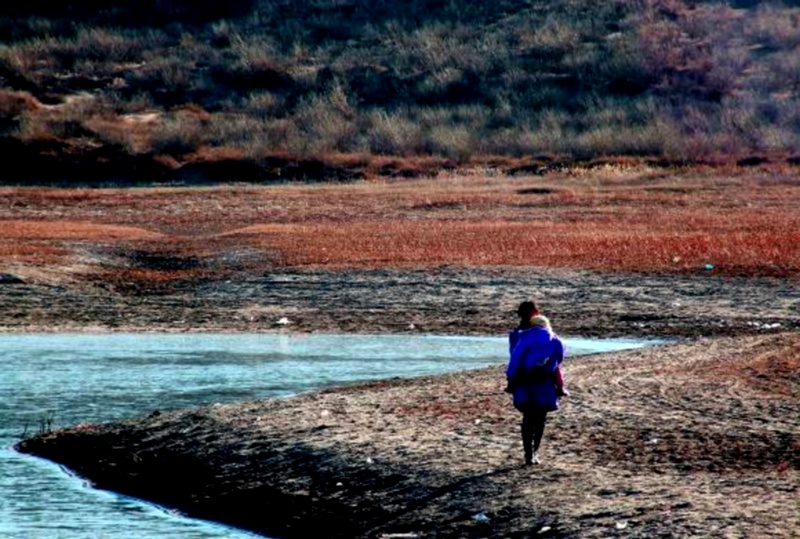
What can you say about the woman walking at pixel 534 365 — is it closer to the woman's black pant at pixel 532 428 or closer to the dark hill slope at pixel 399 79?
the woman's black pant at pixel 532 428

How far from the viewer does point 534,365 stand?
12.3 meters

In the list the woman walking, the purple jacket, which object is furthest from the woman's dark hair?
the purple jacket

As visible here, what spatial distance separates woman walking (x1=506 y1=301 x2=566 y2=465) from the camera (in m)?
12.2

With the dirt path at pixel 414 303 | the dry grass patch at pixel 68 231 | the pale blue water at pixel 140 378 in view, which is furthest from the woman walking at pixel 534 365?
the dry grass patch at pixel 68 231

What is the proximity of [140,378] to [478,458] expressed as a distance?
7453 mm

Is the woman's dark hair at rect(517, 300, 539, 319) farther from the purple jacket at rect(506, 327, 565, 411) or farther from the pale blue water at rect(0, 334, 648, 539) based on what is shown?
the pale blue water at rect(0, 334, 648, 539)

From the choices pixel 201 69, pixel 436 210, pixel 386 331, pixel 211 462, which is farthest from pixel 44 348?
pixel 201 69

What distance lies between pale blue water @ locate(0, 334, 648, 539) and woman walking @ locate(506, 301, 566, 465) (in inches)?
89.1

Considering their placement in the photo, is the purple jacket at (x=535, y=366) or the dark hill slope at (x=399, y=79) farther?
the dark hill slope at (x=399, y=79)

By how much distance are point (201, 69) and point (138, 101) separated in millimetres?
4997

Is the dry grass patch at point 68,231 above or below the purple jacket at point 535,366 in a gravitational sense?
below

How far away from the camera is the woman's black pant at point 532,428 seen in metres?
12.5

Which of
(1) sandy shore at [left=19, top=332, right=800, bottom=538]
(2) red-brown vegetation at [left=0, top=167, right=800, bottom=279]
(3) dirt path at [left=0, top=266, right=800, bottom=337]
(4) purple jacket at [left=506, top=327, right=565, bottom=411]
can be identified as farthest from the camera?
(2) red-brown vegetation at [left=0, top=167, right=800, bottom=279]

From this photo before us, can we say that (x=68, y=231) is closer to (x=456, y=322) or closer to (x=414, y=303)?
(x=414, y=303)
